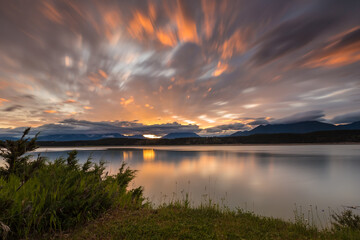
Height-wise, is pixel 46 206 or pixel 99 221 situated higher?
pixel 46 206

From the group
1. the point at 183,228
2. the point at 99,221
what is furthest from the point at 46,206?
the point at 183,228

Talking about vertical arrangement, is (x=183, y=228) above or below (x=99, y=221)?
below

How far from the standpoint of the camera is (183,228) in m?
6.59

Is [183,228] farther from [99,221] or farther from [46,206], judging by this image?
[46,206]

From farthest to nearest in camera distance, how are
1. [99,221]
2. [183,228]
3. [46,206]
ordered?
[99,221]
[183,228]
[46,206]

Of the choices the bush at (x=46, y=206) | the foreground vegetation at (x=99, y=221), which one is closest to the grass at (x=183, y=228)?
the foreground vegetation at (x=99, y=221)

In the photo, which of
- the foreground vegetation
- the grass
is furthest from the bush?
the grass

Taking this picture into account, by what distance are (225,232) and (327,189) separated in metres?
24.6

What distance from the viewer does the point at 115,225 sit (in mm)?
6562

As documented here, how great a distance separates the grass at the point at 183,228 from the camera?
5.99 meters

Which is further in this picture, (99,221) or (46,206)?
(99,221)

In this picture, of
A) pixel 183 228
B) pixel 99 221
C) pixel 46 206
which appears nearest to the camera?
pixel 46 206

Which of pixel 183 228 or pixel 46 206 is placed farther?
pixel 183 228

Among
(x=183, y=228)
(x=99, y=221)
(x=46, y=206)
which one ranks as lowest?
(x=183, y=228)
